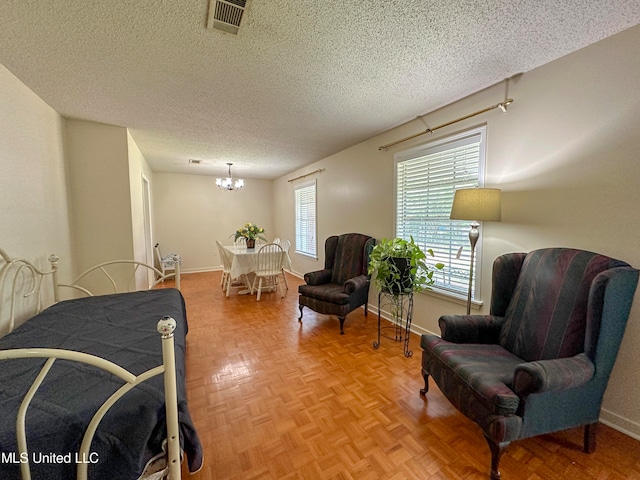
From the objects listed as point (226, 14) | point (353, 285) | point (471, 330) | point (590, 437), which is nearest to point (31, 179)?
point (226, 14)

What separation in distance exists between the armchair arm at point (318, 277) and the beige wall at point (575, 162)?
63.2 inches

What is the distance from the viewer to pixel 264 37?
5.14 ft

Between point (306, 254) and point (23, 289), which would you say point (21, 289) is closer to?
point (23, 289)

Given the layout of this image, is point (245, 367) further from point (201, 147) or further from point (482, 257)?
point (201, 147)

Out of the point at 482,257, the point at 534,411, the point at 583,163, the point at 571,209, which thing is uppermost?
the point at 583,163

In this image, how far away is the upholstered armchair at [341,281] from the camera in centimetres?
290

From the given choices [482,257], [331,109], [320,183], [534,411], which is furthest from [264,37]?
[320,183]

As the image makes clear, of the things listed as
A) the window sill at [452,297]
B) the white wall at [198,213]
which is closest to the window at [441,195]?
the window sill at [452,297]

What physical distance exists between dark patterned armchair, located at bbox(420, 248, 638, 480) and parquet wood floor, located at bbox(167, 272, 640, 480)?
0.53 ft

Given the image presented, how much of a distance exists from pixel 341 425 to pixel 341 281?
1.97 m

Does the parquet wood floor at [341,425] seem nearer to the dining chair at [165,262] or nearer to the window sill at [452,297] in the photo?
the window sill at [452,297]

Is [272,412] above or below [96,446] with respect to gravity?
below

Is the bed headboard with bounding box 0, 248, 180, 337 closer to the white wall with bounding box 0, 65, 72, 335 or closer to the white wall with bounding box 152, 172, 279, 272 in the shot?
the white wall with bounding box 0, 65, 72, 335

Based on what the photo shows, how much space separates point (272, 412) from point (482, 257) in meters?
2.14
